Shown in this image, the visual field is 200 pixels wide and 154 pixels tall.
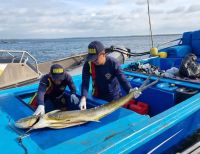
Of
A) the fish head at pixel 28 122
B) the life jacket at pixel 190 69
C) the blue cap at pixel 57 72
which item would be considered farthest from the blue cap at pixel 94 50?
the life jacket at pixel 190 69

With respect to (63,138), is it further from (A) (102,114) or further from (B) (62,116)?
(A) (102,114)

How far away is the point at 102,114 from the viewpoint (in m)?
3.44

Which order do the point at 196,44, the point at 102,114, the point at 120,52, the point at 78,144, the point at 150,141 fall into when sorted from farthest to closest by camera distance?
the point at 120,52, the point at 196,44, the point at 102,114, the point at 150,141, the point at 78,144

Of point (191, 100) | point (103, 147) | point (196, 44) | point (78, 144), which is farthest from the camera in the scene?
point (196, 44)

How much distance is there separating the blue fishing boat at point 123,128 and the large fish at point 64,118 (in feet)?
0.26

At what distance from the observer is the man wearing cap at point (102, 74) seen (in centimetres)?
398

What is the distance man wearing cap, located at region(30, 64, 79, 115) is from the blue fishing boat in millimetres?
307

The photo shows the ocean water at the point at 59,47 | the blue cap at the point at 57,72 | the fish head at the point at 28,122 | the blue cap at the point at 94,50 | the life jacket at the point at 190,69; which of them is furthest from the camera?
the ocean water at the point at 59,47

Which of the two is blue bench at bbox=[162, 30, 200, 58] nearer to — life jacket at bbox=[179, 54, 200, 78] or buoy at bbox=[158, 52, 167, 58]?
buoy at bbox=[158, 52, 167, 58]

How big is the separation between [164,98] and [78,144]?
7.07 feet

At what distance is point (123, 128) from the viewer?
3.23m

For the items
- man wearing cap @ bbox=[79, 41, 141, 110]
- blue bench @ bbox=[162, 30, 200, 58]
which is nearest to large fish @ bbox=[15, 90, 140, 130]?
man wearing cap @ bbox=[79, 41, 141, 110]

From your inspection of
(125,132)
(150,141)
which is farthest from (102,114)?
(150,141)

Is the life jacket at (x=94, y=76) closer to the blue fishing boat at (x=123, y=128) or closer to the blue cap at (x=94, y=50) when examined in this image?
the blue fishing boat at (x=123, y=128)
